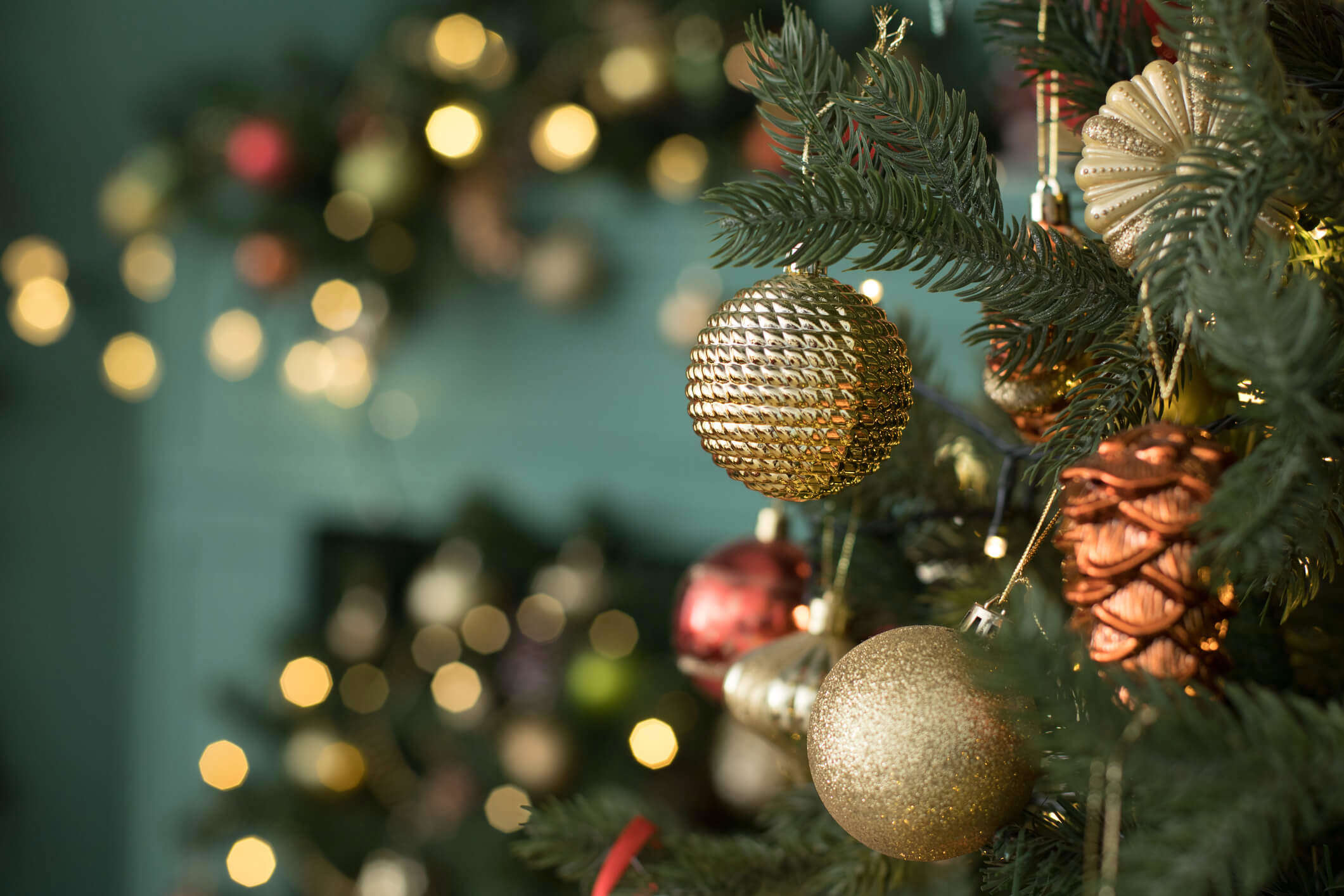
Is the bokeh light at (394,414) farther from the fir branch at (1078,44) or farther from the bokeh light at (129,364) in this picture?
the fir branch at (1078,44)

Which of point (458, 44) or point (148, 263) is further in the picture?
point (148, 263)

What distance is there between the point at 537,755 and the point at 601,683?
0.11 meters

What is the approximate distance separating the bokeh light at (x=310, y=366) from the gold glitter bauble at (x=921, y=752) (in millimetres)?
1157

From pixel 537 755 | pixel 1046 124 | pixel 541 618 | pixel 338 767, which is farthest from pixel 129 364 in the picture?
pixel 1046 124

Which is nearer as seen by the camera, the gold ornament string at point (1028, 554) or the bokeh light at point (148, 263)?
the gold ornament string at point (1028, 554)

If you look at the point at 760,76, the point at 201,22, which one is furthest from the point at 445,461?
the point at 760,76

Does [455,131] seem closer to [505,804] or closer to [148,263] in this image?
[148,263]

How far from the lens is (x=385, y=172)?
1.13 meters

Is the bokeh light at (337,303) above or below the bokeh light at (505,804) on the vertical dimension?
above

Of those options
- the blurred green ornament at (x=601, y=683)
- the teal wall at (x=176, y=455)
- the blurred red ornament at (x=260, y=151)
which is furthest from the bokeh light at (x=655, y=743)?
the blurred red ornament at (x=260, y=151)

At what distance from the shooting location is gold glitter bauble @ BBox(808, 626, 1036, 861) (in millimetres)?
266

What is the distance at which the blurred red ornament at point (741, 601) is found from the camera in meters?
0.49

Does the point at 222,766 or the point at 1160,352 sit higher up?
the point at 1160,352

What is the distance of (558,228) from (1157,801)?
1048mm
